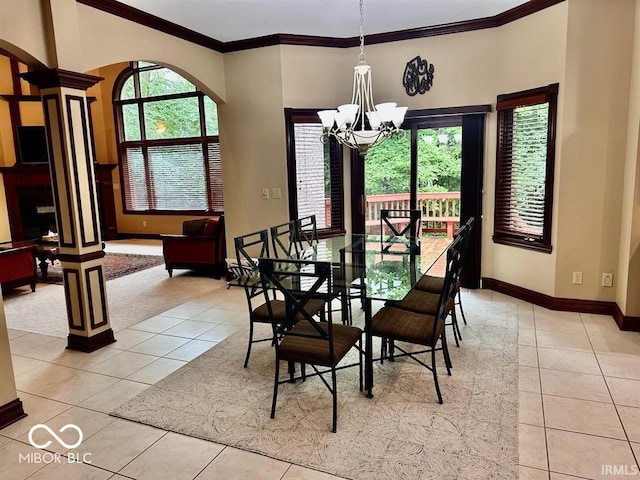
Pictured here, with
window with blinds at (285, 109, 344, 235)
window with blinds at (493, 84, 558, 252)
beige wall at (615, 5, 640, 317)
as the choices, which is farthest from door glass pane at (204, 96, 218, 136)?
beige wall at (615, 5, 640, 317)

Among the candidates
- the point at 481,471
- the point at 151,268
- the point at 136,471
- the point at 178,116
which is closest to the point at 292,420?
the point at 136,471

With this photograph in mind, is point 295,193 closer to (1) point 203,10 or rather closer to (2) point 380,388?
(1) point 203,10

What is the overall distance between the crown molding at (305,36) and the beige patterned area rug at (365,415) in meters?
3.22

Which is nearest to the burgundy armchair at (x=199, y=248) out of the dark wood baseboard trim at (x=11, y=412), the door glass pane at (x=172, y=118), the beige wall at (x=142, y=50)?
the beige wall at (x=142, y=50)

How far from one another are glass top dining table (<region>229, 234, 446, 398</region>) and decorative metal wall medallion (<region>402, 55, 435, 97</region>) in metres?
1.85

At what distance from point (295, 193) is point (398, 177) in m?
1.30

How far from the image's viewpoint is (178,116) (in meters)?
8.80

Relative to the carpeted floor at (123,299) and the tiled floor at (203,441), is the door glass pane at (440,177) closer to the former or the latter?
the tiled floor at (203,441)

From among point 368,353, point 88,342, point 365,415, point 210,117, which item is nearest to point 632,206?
point 368,353

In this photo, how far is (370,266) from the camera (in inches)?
133

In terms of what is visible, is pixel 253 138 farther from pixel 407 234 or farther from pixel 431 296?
pixel 431 296

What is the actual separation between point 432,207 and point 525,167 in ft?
3.79

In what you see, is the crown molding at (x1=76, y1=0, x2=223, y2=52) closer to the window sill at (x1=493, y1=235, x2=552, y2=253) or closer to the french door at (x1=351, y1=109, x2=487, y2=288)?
the french door at (x1=351, y1=109, x2=487, y2=288)

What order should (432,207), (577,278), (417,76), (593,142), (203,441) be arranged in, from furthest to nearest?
1. (432,207)
2. (417,76)
3. (577,278)
4. (593,142)
5. (203,441)
